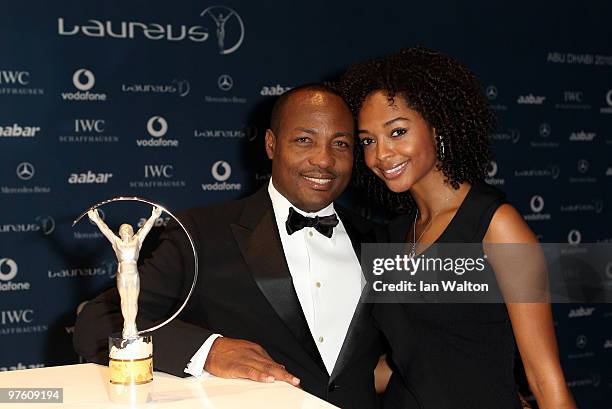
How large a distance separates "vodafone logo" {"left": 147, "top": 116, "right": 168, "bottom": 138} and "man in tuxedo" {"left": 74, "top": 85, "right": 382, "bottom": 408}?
66.7 inches

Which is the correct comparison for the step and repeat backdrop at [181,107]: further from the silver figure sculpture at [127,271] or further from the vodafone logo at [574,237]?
the silver figure sculpture at [127,271]

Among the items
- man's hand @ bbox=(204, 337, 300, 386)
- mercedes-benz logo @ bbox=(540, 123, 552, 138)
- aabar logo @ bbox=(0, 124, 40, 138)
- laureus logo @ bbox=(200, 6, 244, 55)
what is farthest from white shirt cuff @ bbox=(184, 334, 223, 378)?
mercedes-benz logo @ bbox=(540, 123, 552, 138)

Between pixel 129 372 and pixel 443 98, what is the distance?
1.48m

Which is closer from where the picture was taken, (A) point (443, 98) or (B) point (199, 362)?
(B) point (199, 362)

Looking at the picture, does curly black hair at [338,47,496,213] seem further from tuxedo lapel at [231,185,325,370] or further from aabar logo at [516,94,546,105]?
aabar logo at [516,94,546,105]

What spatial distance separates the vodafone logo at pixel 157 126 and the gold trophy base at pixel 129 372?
283cm

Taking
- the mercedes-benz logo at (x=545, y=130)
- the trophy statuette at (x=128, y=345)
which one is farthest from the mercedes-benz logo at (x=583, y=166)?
the trophy statuette at (x=128, y=345)

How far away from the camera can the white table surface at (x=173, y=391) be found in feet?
5.34

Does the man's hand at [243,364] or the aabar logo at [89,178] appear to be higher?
the aabar logo at [89,178]

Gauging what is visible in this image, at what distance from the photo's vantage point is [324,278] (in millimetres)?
2615

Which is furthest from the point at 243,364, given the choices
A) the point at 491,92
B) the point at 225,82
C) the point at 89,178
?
the point at 491,92

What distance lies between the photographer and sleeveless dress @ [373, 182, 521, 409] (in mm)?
2449

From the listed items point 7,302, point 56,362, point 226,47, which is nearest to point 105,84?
point 226,47

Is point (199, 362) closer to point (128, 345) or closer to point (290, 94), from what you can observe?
point (128, 345)
